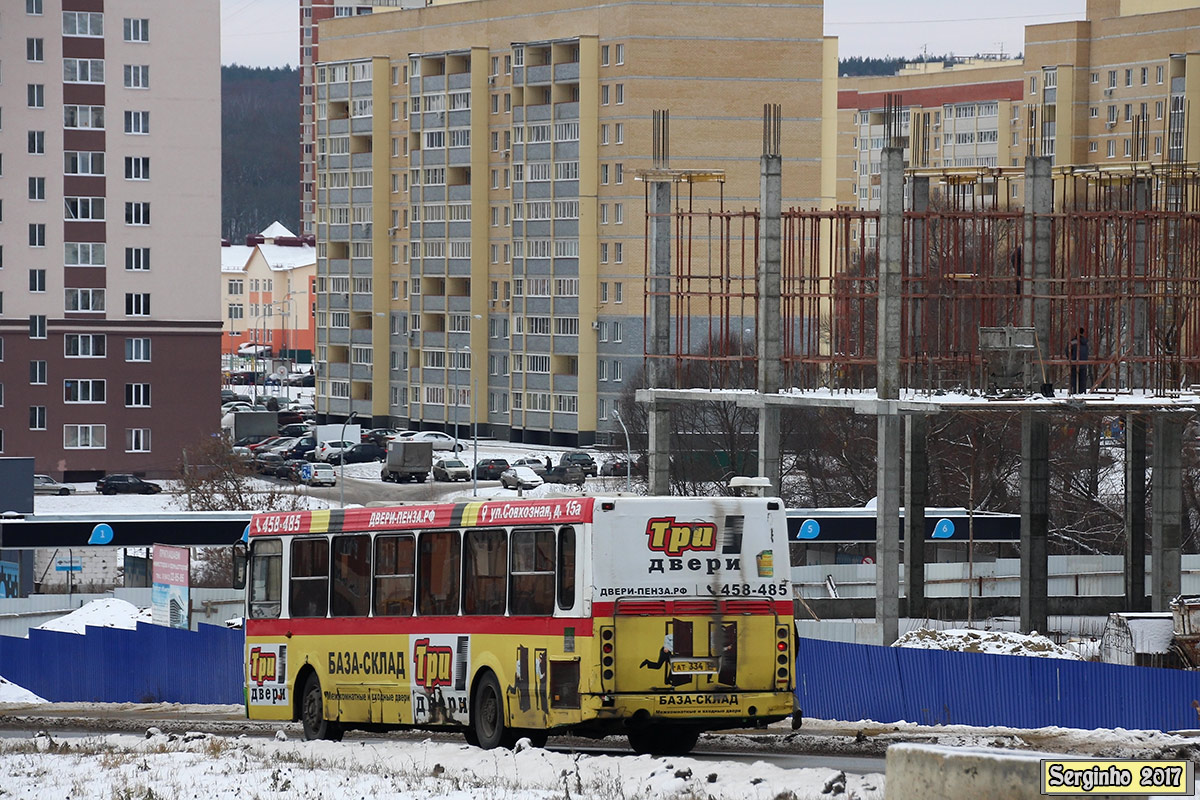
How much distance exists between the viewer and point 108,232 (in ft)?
326

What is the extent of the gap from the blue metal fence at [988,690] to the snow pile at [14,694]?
18.8 meters

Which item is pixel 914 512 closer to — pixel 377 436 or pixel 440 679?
pixel 440 679

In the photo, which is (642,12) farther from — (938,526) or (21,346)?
(938,526)

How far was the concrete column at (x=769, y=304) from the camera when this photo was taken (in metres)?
37.6

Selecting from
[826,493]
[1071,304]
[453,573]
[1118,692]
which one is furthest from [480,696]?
[826,493]

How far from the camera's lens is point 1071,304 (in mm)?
38688

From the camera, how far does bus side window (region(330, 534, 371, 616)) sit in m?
21.5

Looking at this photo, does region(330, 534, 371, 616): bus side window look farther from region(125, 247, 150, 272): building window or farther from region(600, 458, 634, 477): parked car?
region(125, 247, 150, 272): building window

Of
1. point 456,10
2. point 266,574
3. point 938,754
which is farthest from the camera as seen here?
point 456,10

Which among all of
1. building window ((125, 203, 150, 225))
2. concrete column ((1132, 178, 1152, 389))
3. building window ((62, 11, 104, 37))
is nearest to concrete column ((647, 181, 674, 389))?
concrete column ((1132, 178, 1152, 389))

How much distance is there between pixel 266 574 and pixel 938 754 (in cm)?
1289

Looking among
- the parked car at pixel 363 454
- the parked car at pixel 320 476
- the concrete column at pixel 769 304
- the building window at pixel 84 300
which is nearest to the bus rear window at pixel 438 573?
the concrete column at pixel 769 304

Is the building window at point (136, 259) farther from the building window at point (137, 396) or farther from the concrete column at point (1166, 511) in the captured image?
the concrete column at point (1166, 511)

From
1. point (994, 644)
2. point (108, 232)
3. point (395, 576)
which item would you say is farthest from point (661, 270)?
point (108, 232)
